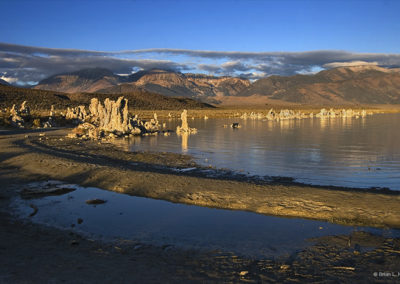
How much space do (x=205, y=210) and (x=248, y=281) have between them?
4.65 meters

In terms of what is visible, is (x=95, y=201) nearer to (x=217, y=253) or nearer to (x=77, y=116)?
(x=217, y=253)

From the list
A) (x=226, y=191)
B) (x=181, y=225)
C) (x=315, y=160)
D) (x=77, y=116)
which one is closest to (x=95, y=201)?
(x=181, y=225)

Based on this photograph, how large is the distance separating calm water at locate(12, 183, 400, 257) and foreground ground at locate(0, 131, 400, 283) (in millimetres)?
398

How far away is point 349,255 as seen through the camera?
22.6 feet

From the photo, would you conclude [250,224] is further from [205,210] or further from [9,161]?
[9,161]

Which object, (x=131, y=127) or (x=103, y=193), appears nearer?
(x=103, y=193)

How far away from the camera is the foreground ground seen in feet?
19.6

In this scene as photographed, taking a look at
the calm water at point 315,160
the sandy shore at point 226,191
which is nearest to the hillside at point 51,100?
the calm water at point 315,160

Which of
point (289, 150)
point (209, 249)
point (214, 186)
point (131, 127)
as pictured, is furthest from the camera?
point (131, 127)

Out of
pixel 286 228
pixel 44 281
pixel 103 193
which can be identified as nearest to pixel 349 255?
pixel 286 228

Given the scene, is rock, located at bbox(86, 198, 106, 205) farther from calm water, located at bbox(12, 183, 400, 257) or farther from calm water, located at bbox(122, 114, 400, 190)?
calm water, located at bbox(122, 114, 400, 190)

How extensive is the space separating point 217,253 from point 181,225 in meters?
2.02

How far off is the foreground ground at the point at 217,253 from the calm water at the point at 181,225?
0.40 meters

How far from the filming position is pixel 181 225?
8984mm
